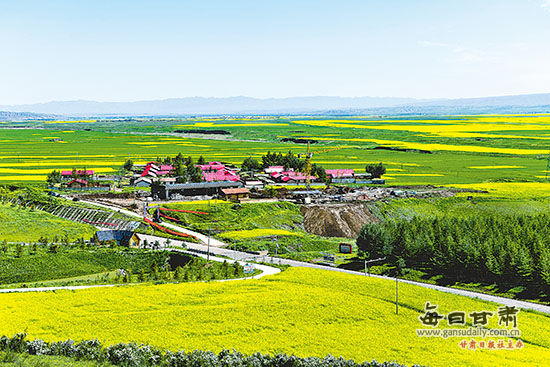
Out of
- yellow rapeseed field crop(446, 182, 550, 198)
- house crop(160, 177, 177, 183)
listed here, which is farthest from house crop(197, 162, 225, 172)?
yellow rapeseed field crop(446, 182, 550, 198)

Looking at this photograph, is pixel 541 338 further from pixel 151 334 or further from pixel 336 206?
pixel 336 206

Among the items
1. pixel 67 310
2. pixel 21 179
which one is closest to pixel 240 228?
pixel 67 310

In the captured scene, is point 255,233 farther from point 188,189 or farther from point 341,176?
point 341,176

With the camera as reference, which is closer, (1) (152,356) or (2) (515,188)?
(1) (152,356)

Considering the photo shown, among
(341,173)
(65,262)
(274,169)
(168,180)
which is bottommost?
(65,262)

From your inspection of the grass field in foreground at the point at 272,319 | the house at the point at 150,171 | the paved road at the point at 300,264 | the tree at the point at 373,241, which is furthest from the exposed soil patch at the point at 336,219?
the house at the point at 150,171

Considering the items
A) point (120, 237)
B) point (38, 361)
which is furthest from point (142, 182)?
point (38, 361)
